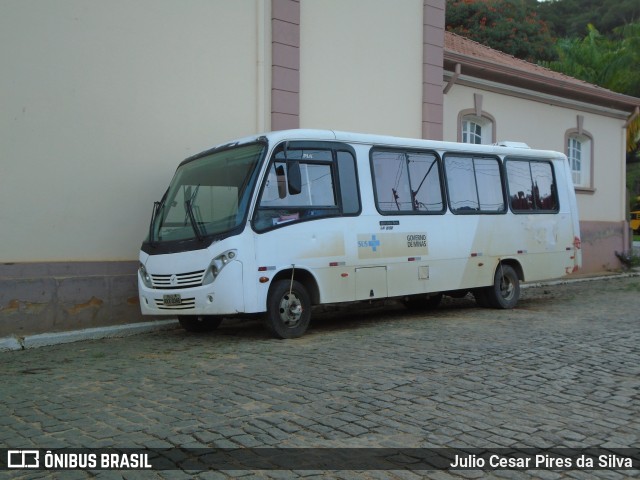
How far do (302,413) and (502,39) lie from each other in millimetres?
29633

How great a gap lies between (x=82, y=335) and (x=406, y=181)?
5.08 m

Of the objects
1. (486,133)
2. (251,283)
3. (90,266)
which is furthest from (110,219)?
(486,133)

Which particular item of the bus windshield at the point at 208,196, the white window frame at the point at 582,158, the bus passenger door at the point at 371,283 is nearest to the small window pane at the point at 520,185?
the bus passenger door at the point at 371,283

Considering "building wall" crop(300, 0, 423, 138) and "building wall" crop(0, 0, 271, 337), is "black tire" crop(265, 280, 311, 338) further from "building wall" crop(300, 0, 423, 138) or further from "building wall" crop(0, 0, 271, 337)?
"building wall" crop(300, 0, 423, 138)

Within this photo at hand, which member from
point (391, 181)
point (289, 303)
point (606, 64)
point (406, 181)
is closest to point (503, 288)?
point (406, 181)

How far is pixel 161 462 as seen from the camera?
3967 millimetres

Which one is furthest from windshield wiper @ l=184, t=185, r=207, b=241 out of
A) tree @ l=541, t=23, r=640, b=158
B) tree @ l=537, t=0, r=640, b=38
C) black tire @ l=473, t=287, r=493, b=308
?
tree @ l=537, t=0, r=640, b=38

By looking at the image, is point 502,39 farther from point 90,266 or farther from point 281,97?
point 90,266

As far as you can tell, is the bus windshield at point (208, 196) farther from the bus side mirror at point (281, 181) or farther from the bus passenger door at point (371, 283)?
the bus passenger door at point (371, 283)

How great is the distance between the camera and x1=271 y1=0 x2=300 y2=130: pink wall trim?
1146 cm

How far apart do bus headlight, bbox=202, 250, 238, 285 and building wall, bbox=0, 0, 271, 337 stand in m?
2.58

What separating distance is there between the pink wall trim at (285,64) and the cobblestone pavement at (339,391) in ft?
13.8

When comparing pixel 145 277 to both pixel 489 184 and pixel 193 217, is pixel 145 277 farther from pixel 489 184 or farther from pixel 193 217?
pixel 489 184

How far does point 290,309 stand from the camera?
8250 mm
